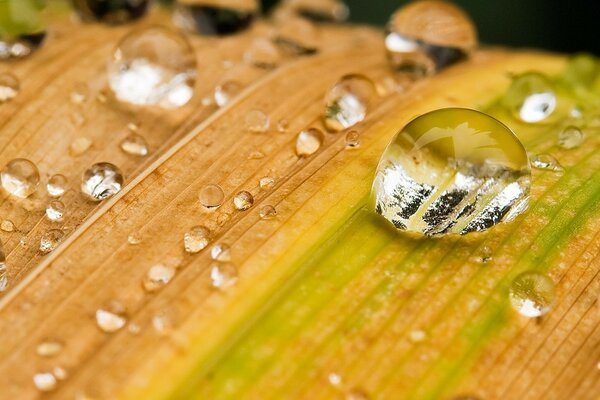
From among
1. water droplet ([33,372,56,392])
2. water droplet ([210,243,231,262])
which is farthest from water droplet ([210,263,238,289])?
water droplet ([33,372,56,392])

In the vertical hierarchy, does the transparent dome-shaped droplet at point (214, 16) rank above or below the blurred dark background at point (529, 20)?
above

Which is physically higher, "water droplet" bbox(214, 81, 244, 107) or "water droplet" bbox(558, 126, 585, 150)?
"water droplet" bbox(558, 126, 585, 150)

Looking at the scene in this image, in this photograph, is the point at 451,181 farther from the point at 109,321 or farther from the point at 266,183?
the point at 109,321

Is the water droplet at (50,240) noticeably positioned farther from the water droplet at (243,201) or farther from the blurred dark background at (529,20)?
the blurred dark background at (529,20)

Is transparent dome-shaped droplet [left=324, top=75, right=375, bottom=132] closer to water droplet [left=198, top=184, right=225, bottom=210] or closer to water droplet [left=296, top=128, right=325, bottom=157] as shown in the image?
water droplet [left=296, top=128, right=325, bottom=157]

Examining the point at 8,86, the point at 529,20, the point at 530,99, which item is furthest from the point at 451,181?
the point at 529,20

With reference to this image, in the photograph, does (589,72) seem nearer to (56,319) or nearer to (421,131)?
(421,131)

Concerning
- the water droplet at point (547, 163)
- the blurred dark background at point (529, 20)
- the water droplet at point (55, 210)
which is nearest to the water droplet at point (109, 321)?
the water droplet at point (55, 210)
